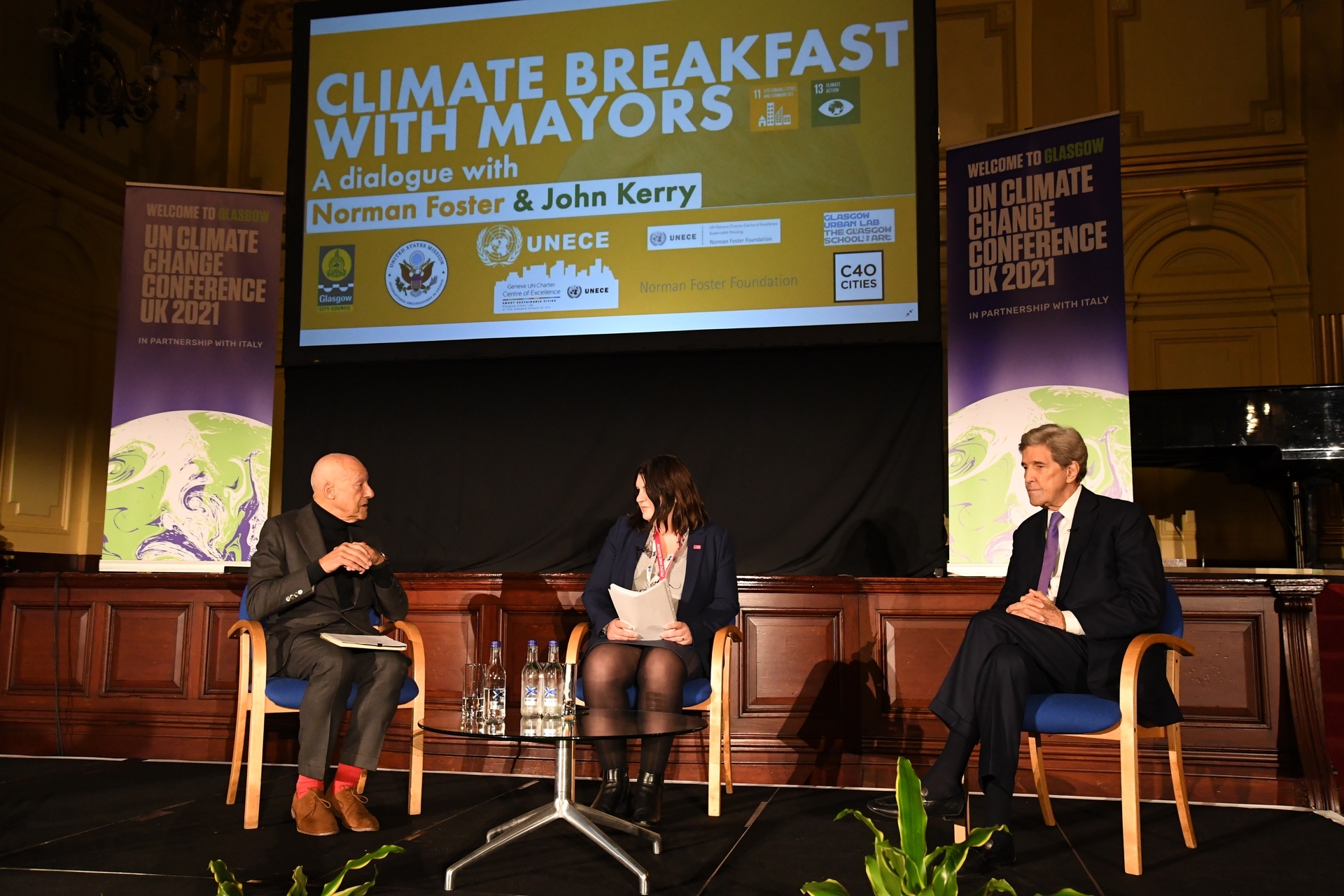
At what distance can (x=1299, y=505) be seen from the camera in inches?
219

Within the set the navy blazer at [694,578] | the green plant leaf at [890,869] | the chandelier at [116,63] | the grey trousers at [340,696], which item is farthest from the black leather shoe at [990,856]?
the chandelier at [116,63]

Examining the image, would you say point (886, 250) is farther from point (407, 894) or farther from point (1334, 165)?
point (1334, 165)

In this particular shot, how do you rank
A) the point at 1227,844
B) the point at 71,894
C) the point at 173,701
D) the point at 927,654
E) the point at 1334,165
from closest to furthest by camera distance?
the point at 71,894
the point at 1227,844
the point at 927,654
the point at 173,701
the point at 1334,165

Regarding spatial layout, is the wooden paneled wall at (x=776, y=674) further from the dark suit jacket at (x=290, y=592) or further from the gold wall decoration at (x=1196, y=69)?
the gold wall decoration at (x=1196, y=69)

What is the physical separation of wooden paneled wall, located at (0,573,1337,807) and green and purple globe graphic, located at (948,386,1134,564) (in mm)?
383

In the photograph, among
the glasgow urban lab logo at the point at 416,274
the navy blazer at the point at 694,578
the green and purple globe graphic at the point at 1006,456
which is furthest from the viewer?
the glasgow urban lab logo at the point at 416,274

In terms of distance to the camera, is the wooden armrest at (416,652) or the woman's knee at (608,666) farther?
the wooden armrest at (416,652)

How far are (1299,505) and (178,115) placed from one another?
Answer: 708cm

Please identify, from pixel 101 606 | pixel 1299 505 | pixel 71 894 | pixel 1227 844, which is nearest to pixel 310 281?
pixel 101 606

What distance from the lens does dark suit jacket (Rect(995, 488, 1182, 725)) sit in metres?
2.80

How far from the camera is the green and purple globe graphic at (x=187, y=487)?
4781 millimetres

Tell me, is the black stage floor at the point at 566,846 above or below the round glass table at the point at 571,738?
below

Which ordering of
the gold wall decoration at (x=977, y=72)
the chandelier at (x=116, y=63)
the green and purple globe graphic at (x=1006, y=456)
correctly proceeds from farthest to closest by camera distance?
the gold wall decoration at (x=977, y=72), the chandelier at (x=116, y=63), the green and purple globe graphic at (x=1006, y=456)

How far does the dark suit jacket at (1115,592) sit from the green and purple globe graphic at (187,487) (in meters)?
3.37
